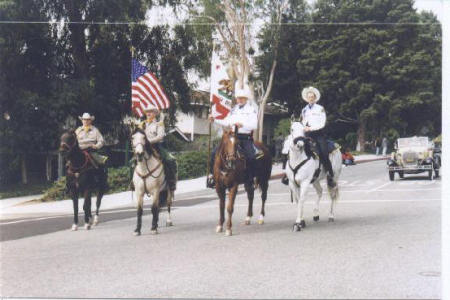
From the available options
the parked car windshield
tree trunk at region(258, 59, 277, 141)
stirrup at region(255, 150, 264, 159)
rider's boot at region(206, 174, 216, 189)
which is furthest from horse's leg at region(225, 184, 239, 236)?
tree trunk at region(258, 59, 277, 141)

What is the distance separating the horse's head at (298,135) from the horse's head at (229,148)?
47.3 inches

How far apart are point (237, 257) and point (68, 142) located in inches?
209

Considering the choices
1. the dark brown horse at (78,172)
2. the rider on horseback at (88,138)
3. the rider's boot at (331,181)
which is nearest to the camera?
the dark brown horse at (78,172)

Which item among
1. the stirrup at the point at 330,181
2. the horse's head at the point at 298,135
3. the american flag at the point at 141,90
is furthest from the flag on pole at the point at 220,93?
the horse's head at the point at 298,135

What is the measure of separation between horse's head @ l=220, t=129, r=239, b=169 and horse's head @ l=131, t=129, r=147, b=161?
1558mm

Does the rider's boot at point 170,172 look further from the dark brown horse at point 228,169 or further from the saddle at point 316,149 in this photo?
the saddle at point 316,149

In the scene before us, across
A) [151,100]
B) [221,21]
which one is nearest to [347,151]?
[151,100]

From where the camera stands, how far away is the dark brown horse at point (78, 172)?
1352 centimetres

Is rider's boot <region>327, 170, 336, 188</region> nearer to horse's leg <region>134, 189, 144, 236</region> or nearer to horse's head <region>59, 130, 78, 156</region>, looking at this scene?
horse's leg <region>134, 189, 144, 236</region>

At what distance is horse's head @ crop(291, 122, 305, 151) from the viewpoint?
12.7m

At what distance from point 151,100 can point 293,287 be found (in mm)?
10569

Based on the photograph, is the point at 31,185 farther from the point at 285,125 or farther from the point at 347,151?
the point at 285,125

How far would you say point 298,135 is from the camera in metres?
12.8

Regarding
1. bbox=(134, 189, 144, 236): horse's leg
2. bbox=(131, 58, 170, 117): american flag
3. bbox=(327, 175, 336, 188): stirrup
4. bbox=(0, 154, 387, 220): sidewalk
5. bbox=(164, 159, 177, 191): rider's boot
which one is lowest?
bbox=(0, 154, 387, 220): sidewalk
